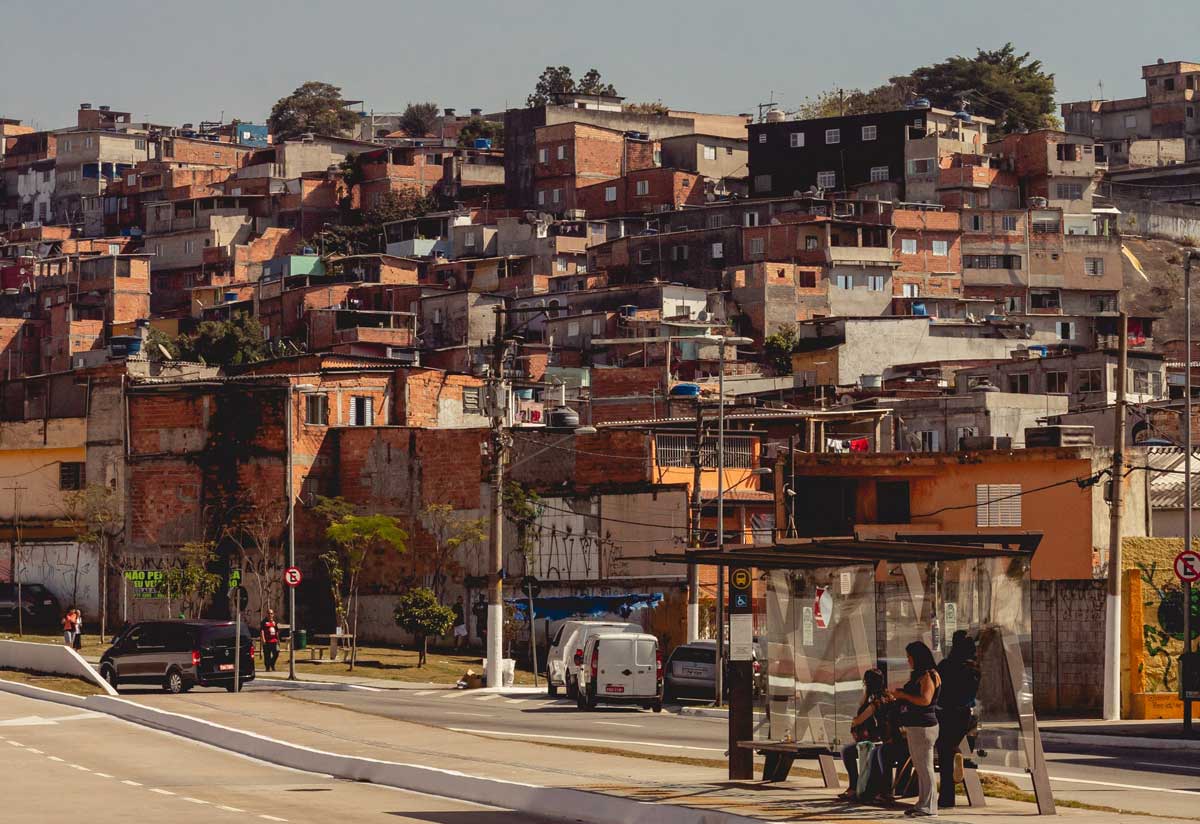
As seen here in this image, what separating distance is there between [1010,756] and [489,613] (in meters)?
29.3

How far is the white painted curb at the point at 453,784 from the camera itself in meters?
19.2

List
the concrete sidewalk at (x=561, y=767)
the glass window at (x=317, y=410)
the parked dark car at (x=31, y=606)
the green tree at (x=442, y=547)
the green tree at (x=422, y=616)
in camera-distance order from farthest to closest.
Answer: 1. the glass window at (x=317, y=410)
2. the parked dark car at (x=31, y=606)
3. the green tree at (x=442, y=547)
4. the green tree at (x=422, y=616)
5. the concrete sidewalk at (x=561, y=767)

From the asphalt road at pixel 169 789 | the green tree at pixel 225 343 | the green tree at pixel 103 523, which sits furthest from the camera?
the green tree at pixel 225 343

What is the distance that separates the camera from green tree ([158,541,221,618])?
63562 millimetres

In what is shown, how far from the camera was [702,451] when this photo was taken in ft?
205

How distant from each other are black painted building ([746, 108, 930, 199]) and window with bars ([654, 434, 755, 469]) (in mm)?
66742

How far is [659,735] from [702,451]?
3000 centimetres

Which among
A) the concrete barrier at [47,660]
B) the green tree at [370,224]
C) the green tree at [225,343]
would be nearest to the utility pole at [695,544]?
the concrete barrier at [47,660]

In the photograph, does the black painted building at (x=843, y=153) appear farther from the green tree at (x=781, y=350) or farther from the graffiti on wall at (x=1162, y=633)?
the graffiti on wall at (x=1162, y=633)

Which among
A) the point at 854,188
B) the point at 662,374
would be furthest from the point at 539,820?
the point at 854,188

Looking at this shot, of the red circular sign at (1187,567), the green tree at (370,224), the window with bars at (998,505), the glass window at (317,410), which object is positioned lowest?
the red circular sign at (1187,567)

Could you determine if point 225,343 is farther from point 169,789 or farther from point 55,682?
point 169,789

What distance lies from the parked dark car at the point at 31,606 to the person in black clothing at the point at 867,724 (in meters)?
53.4

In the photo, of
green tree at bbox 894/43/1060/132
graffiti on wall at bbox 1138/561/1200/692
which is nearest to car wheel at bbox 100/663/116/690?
graffiti on wall at bbox 1138/561/1200/692
